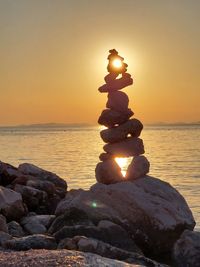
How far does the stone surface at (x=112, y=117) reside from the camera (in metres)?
19.6

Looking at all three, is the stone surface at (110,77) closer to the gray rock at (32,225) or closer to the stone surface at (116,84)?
the stone surface at (116,84)

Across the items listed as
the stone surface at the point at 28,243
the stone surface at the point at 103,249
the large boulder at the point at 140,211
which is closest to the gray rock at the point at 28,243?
the stone surface at the point at 28,243

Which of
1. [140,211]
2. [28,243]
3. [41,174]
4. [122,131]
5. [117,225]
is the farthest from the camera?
[41,174]

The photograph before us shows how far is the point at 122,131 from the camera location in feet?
64.2

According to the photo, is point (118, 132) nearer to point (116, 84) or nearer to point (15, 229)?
point (116, 84)

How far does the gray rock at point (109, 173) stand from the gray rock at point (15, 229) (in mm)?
3231

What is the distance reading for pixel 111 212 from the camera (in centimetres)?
1791

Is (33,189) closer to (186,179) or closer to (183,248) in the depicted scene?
(183,248)

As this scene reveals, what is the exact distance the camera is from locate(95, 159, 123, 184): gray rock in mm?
19458

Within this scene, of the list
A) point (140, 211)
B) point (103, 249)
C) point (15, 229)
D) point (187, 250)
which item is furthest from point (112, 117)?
point (103, 249)

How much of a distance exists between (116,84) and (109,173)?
3.08 metres

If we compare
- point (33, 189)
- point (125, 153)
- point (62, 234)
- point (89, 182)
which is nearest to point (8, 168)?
point (33, 189)

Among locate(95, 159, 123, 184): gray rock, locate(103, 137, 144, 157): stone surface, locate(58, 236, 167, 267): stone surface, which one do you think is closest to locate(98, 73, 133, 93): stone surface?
locate(103, 137, 144, 157): stone surface

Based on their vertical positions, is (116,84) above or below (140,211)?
above
